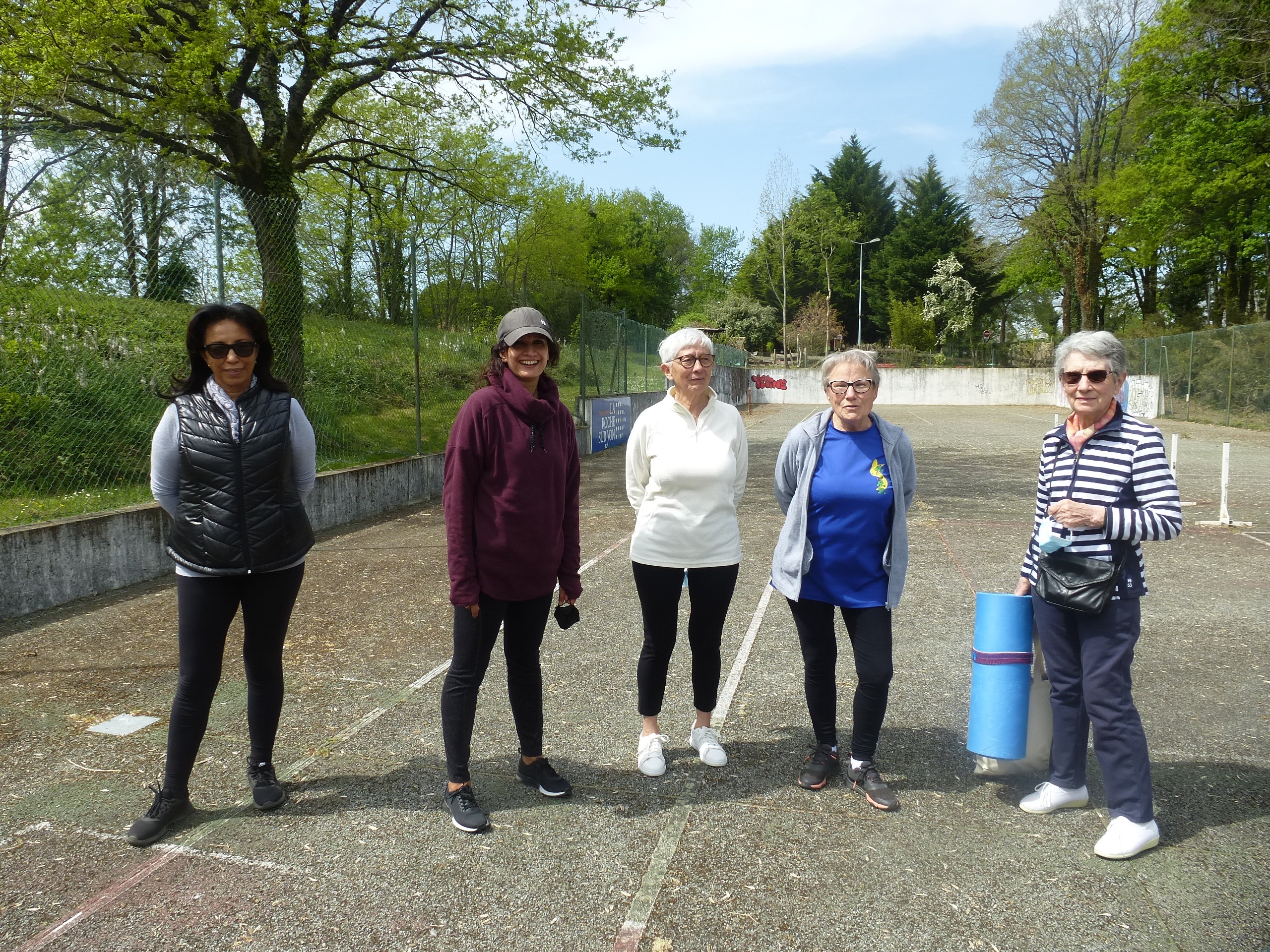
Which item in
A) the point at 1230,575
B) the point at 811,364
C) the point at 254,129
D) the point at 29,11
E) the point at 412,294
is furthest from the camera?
the point at 811,364

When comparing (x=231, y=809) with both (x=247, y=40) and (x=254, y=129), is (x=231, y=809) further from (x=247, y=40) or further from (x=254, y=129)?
(x=254, y=129)

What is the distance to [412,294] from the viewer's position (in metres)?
11.5

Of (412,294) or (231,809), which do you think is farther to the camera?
(412,294)

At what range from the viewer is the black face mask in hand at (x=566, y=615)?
137 inches

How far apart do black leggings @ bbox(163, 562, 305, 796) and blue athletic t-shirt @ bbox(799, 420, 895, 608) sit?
1984mm

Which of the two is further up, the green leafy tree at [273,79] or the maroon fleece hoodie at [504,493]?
the green leafy tree at [273,79]

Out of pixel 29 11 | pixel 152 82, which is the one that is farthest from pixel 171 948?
pixel 152 82

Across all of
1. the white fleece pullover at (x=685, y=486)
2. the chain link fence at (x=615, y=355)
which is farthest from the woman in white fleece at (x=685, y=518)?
the chain link fence at (x=615, y=355)

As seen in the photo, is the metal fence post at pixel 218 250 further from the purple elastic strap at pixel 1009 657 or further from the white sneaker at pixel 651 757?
the purple elastic strap at pixel 1009 657

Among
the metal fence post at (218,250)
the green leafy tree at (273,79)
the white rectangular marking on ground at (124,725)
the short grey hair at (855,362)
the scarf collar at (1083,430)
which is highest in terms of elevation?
the green leafy tree at (273,79)

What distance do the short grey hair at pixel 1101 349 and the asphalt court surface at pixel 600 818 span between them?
65.2 inches

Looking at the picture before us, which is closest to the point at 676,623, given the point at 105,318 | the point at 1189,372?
the point at 105,318

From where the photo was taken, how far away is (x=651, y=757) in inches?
146

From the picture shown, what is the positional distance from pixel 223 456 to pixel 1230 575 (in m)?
7.35
